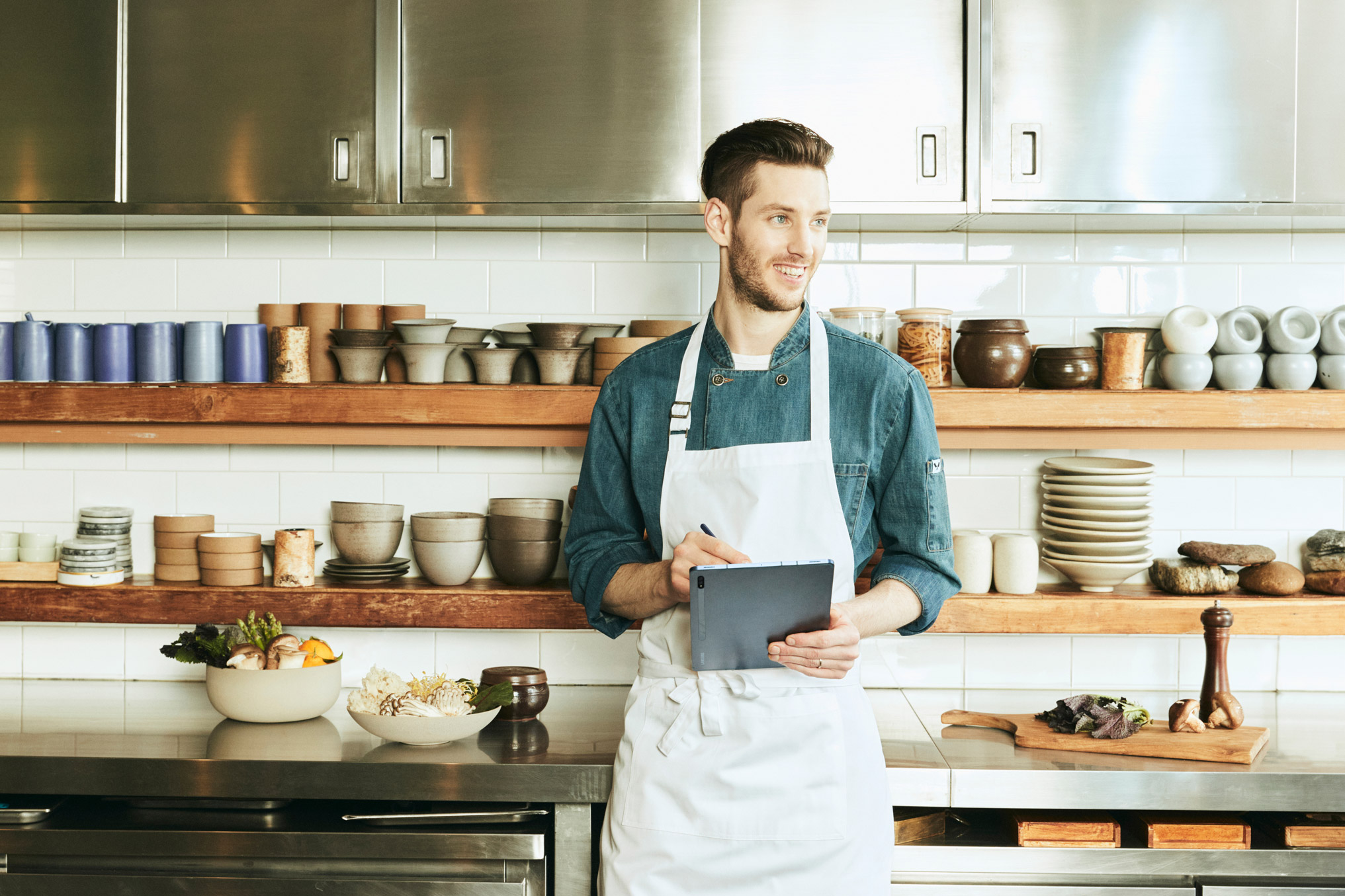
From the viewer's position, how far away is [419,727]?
239cm

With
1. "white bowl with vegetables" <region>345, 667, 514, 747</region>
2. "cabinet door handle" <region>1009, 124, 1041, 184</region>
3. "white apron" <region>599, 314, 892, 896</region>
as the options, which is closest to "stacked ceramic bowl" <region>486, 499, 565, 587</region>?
"white bowl with vegetables" <region>345, 667, 514, 747</region>

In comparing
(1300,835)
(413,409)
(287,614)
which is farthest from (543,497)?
(1300,835)

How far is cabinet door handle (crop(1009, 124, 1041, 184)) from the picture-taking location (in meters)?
2.62

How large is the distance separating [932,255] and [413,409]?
4.64 ft

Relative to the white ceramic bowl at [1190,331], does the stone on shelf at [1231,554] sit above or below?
below

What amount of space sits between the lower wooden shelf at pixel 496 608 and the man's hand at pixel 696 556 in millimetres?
965

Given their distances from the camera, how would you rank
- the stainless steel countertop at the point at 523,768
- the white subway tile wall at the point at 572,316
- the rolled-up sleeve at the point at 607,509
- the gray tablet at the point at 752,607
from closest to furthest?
the gray tablet at the point at 752,607 < the rolled-up sleeve at the point at 607,509 < the stainless steel countertop at the point at 523,768 < the white subway tile wall at the point at 572,316

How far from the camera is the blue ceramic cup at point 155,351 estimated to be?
2.85 m

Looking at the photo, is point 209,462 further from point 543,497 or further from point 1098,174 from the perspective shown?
point 1098,174

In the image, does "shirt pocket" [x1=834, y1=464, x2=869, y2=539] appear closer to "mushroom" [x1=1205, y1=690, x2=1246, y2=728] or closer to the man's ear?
the man's ear

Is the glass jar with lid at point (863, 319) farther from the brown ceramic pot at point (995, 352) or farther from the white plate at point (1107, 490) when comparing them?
the white plate at point (1107, 490)

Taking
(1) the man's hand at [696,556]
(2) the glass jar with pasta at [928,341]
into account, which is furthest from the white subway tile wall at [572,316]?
(1) the man's hand at [696,556]

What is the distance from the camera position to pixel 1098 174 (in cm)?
262

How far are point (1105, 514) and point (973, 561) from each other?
0.34 meters
